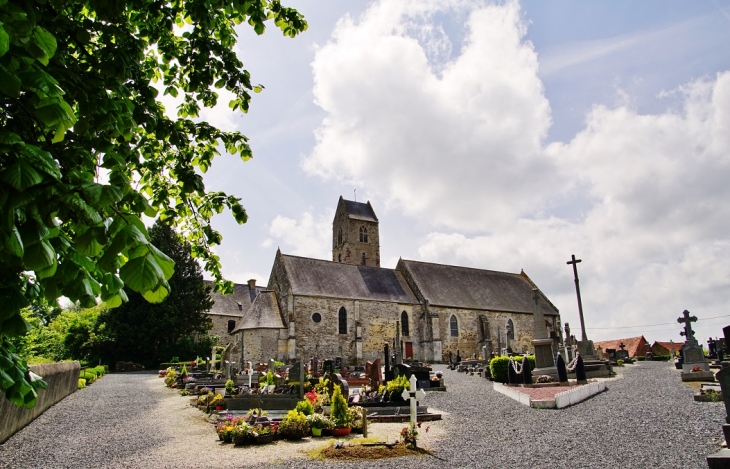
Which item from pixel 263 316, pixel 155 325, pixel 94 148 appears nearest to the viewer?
pixel 94 148

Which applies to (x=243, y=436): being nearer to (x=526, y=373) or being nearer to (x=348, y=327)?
(x=526, y=373)

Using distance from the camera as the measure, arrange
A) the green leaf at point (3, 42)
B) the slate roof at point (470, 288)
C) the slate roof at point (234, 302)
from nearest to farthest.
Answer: the green leaf at point (3, 42) → the slate roof at point (470, 288) → the slate roof at point (234, 302)

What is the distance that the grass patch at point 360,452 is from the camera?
24.4 feet

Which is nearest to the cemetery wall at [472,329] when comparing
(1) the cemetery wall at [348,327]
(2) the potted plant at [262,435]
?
(1) the cemetery wall at [348,327]

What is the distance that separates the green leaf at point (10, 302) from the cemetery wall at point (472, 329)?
34.3 metres

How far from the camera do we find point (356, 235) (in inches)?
1829

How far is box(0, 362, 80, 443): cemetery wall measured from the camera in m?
9.59

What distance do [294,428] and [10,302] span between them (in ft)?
26.2

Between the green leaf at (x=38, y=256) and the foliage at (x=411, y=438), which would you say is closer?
the green leaf at (x=38, y=256)

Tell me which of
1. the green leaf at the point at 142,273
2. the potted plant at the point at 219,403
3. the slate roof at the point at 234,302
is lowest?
the potted plant at the point at 219,403

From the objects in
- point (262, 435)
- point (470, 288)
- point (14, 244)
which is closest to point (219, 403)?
point (262, 435)

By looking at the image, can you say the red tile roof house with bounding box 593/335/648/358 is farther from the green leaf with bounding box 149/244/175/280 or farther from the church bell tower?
the green leaf with bounding box 149/244/175/280

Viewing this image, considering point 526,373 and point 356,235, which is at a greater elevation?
point 356,235

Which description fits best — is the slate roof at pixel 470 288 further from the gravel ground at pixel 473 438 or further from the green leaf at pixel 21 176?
the green leaf at pixel 21 176
